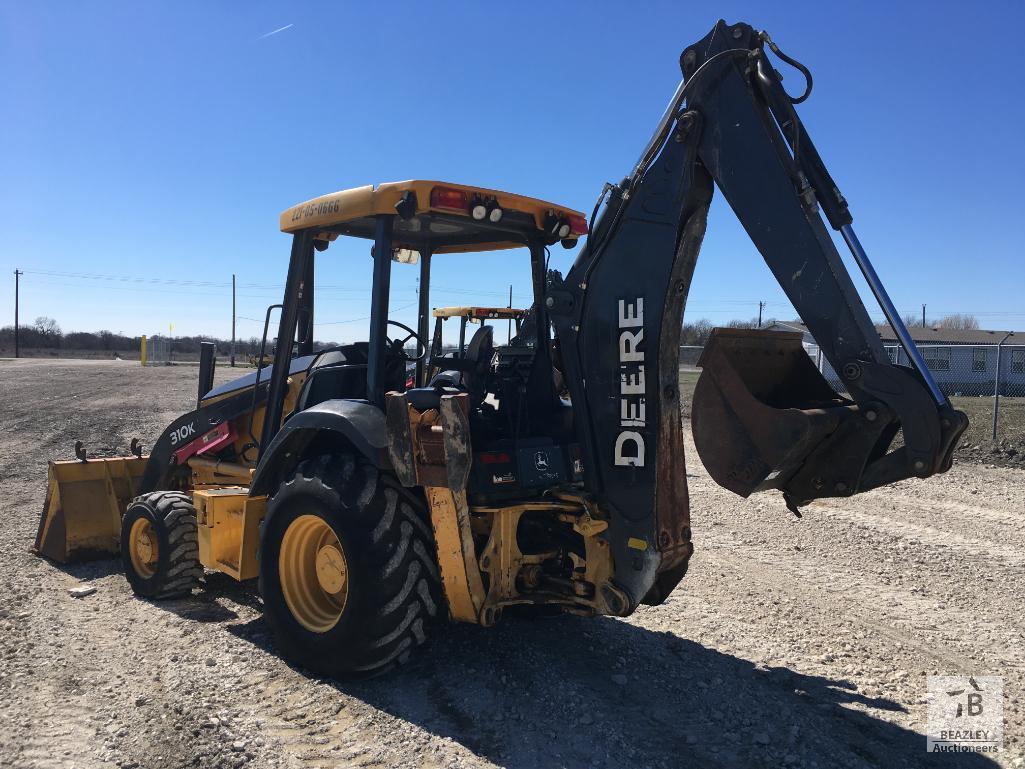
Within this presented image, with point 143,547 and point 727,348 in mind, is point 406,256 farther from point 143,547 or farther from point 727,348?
point 143,547

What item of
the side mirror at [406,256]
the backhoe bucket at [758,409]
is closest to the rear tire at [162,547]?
the side mirror at [406,256]

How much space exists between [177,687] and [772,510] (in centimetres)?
640

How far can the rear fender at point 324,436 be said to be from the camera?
408 centimetres

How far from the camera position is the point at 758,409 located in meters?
3.44

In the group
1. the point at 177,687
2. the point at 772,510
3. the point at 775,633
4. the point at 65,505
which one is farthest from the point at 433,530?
the point at 772,510

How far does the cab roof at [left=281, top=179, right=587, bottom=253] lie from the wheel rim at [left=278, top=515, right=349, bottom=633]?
173 cm

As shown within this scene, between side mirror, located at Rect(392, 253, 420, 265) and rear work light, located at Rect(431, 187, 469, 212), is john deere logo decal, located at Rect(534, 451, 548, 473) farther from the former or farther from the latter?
side mirror, located at Rect(392, 253, 420, 265)

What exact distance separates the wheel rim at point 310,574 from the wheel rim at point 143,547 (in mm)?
1661

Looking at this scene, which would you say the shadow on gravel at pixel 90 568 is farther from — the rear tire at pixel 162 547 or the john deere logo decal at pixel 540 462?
the john deere logo decal at pixel 540 462

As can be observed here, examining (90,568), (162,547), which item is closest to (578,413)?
(162,547)

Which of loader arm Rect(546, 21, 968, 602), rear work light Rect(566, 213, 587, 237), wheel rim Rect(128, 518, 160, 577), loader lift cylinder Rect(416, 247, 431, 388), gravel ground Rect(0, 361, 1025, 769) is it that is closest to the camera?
loader arm Rect(546, 21, 968, 602)

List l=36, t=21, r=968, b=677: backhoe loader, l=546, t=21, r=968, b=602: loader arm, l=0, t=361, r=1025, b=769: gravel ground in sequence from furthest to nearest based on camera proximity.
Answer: l=0, t=361, r=1025, b=769: gravel ground → l=36, t=21, r=968, b=677: backhoe loader → l=546, t=21, r=968, b=602: loader arm

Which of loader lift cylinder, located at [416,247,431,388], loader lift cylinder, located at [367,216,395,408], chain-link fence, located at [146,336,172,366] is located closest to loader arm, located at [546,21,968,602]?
loader lift cylinder, located at [367,216,395,408]

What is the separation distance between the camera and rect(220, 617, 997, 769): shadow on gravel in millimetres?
3479
